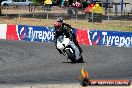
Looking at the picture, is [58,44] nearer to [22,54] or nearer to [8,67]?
[8,67]

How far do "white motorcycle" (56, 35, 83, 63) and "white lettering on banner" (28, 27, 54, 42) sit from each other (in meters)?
10.7

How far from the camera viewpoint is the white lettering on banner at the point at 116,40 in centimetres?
2777

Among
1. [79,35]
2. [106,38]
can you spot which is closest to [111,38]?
[106,38]

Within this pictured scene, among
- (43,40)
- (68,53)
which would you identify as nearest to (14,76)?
(68,53)

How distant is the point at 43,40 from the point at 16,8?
27636mm

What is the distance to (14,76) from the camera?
1658 centimetres

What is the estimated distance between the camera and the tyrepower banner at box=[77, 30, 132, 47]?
27.8m

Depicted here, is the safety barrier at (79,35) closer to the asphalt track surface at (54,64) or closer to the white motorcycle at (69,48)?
the asphalt track surface at (54,64)

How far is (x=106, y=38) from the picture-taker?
28562 millimetres

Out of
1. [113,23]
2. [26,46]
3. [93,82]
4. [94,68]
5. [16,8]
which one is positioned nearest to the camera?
[93,82]

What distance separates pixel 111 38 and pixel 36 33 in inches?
225

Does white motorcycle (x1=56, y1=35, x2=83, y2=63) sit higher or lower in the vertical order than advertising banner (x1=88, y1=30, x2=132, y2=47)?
higher

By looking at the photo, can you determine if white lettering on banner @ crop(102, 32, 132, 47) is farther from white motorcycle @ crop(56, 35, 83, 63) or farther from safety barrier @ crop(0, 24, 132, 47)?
white motorcycle @ crop(56, 35, 83, 63)

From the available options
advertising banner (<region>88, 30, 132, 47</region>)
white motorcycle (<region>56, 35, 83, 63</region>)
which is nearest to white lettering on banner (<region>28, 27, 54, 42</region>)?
advertising banner (<region>88, 30, 132, 47</region>)
